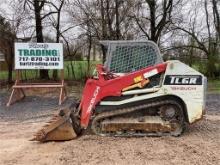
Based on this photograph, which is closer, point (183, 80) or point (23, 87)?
point (183, 80)

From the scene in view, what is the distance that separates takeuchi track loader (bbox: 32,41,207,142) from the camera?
27.2 feet

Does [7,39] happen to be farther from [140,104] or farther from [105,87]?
[140,104]

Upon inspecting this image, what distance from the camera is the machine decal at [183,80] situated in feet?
27.5

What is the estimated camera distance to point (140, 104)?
332 inches

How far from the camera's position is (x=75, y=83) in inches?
798

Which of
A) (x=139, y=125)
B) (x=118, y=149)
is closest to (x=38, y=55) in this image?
(x=139, y=125)

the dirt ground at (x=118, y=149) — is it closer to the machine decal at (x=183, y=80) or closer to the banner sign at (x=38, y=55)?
the machine decal at (x=183, y=80)

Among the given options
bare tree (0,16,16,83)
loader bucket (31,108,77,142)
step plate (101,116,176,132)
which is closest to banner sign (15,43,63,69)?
bare tree (0,16,16,83)

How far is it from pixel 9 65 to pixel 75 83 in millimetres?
2863

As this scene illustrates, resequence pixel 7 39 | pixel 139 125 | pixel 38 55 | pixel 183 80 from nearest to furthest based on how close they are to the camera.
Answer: pixel 139 125 < pixel 183 80 < pixel 38 55 < pixel 7 39

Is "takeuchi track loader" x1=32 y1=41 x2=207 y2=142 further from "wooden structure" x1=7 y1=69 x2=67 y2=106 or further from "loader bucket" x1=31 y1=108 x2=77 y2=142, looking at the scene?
"wooden structure" x1=7 y1=69 x2=67 y2=106

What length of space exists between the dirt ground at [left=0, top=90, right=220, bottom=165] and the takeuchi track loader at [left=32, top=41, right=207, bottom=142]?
0.21 m

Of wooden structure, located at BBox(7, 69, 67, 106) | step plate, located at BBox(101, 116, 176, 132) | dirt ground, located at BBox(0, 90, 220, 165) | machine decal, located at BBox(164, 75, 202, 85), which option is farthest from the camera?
wooden structure, located at BBox(7, 69, 67, 106)

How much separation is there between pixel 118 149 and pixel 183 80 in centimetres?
181
